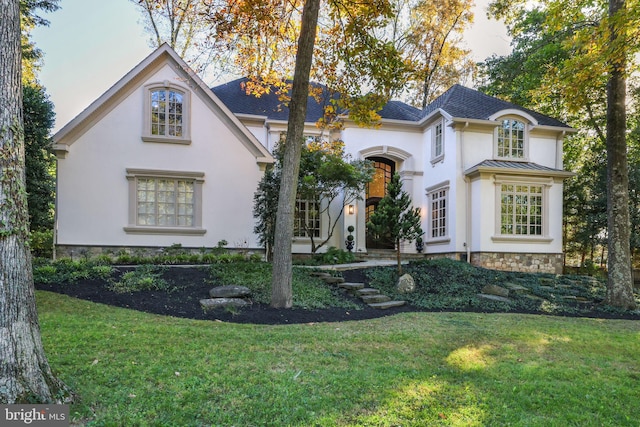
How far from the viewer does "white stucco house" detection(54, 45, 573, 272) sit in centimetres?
1135

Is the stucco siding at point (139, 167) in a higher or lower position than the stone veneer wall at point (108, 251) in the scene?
higher

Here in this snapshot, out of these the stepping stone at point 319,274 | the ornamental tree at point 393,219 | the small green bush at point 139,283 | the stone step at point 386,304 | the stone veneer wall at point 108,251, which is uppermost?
the ornamental tree at point 393,219

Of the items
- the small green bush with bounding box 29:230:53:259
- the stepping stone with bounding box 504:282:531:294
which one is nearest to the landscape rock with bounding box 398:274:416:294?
the stepping stone with bounding box 504:282:531:294

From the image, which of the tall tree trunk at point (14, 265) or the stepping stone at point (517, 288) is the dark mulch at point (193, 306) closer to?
the stepping stone at point (517, 288)

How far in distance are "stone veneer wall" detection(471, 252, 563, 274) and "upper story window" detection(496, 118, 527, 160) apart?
3.61 meters

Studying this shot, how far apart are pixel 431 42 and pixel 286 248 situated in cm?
1962

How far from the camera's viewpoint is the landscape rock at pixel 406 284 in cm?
974

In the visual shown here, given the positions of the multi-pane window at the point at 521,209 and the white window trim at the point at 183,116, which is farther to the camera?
the multi-pane window at the point at 521,209

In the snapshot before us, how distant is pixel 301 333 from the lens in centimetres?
554

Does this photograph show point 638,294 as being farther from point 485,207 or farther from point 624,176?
point 485,207

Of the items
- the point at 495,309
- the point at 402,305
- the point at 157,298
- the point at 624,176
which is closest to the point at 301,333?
the point at 157,298

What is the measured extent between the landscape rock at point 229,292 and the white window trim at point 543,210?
9.45m

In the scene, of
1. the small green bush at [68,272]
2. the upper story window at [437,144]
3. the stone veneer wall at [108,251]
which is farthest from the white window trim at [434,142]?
the small green bush at [68,272]

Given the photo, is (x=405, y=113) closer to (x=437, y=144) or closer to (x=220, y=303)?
(x=437, y=144)
